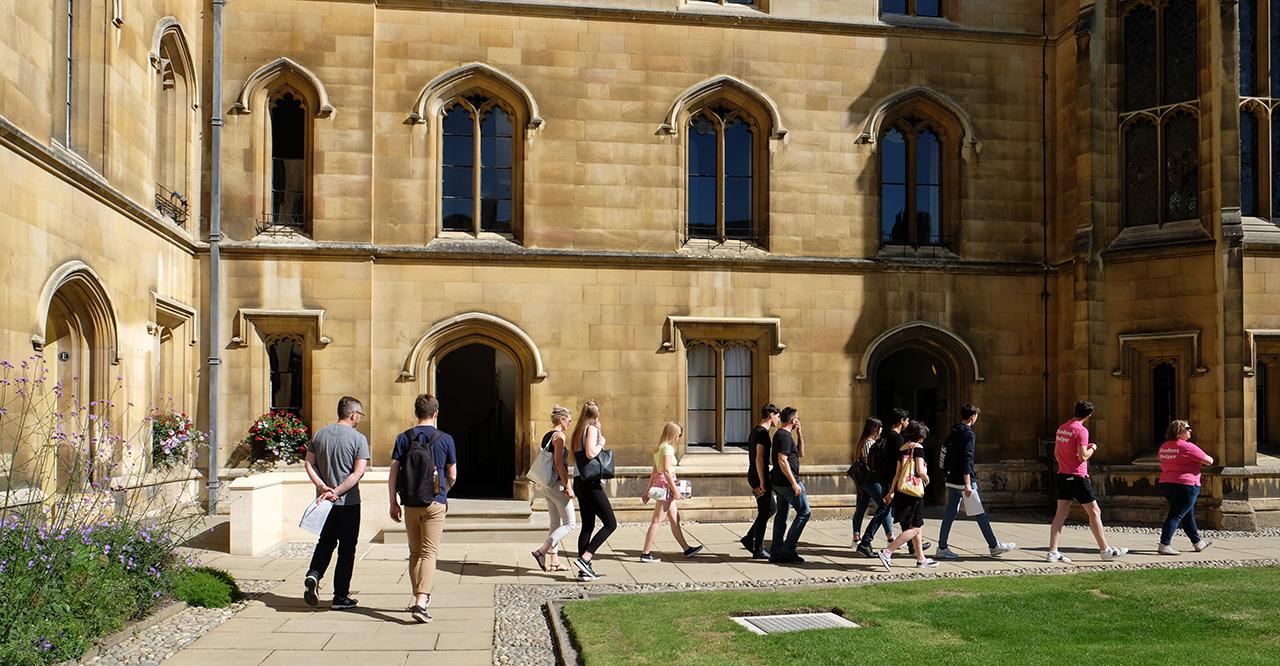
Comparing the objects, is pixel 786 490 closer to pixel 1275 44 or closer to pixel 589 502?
pixel 589 502

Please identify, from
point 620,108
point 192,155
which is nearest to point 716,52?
point 620,108

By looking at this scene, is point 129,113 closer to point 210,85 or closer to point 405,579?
point 210,85

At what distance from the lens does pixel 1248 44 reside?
1616 centimetres

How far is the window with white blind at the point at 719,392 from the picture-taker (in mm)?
17031

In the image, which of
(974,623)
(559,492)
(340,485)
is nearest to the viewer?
(974,623)

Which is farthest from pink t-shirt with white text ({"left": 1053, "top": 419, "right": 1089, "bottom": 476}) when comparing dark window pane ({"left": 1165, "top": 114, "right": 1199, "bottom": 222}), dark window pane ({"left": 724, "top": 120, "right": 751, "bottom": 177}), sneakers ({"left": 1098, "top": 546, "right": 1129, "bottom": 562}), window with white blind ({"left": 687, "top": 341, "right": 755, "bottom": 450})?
dark window pane ({"left": 724, "top": 120, "right": 751, "bottom": 177})

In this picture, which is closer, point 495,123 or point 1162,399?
point 1162,399

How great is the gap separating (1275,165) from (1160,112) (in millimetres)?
1840

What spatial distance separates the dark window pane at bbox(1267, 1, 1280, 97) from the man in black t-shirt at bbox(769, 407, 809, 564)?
379 inches

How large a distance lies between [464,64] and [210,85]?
3.65 m

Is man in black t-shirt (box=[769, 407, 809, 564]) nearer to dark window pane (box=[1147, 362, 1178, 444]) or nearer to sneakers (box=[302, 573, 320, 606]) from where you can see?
sneakers (box=[302, 573, 320, 606])

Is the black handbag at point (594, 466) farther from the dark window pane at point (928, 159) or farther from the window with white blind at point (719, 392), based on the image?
the dark window pane at point (928, 159)

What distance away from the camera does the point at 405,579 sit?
11102 millimetres

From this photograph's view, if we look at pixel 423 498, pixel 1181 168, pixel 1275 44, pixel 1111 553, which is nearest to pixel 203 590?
pixel 423 498
